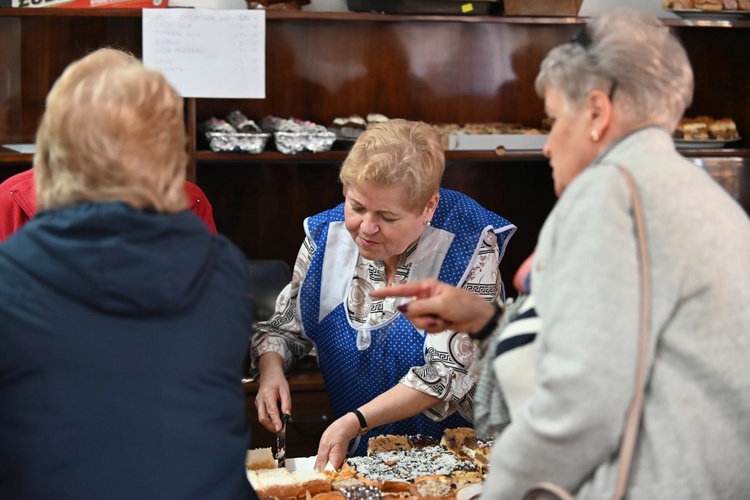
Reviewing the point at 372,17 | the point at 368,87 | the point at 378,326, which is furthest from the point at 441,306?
the point at 368,87

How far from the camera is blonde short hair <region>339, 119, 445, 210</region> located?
230 centimetres

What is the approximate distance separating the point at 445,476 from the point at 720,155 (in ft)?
8.87

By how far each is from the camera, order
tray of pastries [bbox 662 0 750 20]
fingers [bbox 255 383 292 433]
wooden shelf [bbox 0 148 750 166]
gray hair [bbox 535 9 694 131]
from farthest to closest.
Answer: tray of pastries [bbox 662 0 750 20] → wooden shelf [bbox 0 148 750 166] → fingers [bbox 255 383 292 433] → gray hair [bbox 535 9 694 131]

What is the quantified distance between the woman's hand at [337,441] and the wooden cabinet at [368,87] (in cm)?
171

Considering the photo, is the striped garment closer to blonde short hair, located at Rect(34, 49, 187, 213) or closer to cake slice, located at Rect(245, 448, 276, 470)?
A: blonde short hair, located at Rect(34, 49, 187, 213)

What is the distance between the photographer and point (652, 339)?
1268mm

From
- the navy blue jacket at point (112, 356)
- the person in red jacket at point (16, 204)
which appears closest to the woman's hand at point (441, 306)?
the navy blue jacket at point (112, 356)

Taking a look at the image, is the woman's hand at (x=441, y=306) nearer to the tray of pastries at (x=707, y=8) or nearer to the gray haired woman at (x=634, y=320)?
the gray haired woman at (x=634, y=320)

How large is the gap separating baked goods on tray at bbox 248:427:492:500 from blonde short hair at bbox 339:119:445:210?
0.58 metres

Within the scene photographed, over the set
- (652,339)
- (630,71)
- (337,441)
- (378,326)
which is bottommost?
(337,441)

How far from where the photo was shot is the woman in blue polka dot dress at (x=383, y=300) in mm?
2320

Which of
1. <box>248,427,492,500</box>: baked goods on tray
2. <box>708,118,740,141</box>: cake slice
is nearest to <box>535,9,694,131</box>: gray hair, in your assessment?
<box>248,427,492,500</box>: baked goods on tray

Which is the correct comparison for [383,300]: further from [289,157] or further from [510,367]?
[289,157]

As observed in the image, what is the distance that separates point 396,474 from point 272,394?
1.61 feet
